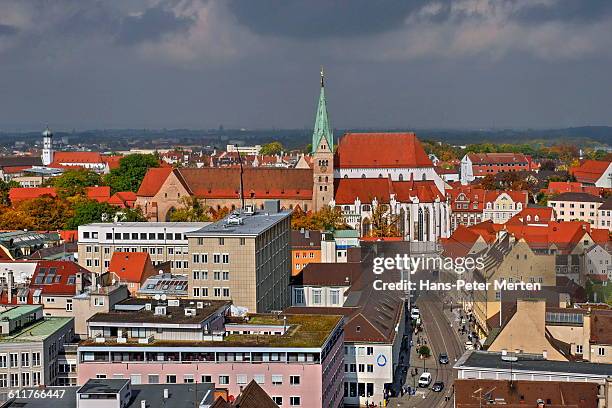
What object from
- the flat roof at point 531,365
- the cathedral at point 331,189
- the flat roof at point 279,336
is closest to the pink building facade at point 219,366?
the flat roof at point 279,336

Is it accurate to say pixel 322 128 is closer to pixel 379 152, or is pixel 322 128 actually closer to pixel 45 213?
pixel 379 152

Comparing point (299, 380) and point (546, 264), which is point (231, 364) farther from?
point (546, 264)

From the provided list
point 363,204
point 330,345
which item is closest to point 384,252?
point 363,204

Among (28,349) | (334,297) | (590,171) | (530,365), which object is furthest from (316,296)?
(590,171)

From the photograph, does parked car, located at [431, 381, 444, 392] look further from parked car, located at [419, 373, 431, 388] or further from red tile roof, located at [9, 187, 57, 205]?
red tile roof, located at [9, 187, 57, 205]

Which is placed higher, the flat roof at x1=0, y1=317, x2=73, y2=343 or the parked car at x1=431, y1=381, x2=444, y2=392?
the flat roof at x1=0, y1=317, x2=73, y2=343

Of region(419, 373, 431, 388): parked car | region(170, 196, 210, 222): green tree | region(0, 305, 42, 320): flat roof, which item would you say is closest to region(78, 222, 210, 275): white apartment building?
region(170, 196, 210, 222): green tree

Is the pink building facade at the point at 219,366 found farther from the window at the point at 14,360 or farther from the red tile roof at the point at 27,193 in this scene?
the red tile roof at the point at 27,193
